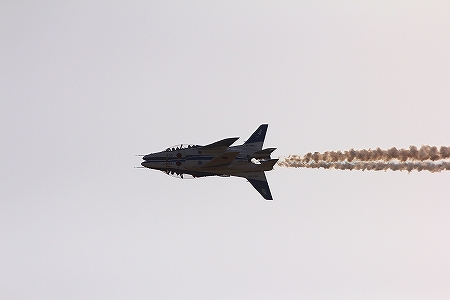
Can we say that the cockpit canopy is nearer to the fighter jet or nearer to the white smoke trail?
the fighter jet

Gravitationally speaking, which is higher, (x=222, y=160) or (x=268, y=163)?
(x=222, y=160)

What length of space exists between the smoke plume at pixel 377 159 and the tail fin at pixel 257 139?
289 centimetres

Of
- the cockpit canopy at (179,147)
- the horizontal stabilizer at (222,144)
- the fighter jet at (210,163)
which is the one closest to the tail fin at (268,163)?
the fighter jet at (210,163)

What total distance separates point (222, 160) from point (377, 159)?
15.0 metres

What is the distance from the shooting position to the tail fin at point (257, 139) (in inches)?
3083

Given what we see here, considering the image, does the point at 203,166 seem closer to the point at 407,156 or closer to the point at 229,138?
the point at 229,138

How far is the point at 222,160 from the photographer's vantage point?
75312 millimetres

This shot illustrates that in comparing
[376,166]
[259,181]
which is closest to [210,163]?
[259,181]

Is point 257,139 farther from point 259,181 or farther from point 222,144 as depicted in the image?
point 222,144

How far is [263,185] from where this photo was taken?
76625 millimetres

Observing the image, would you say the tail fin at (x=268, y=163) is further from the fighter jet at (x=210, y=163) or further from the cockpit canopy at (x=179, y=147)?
the cockpit canopy at (x=179, y=147)

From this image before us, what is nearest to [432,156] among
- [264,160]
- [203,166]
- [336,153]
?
[336,153]

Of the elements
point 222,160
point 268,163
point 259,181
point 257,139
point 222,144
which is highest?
point 257,139

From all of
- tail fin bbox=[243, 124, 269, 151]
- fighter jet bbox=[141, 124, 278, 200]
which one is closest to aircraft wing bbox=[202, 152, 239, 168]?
fighter jet bbox=[141, 124, 278, 200]
